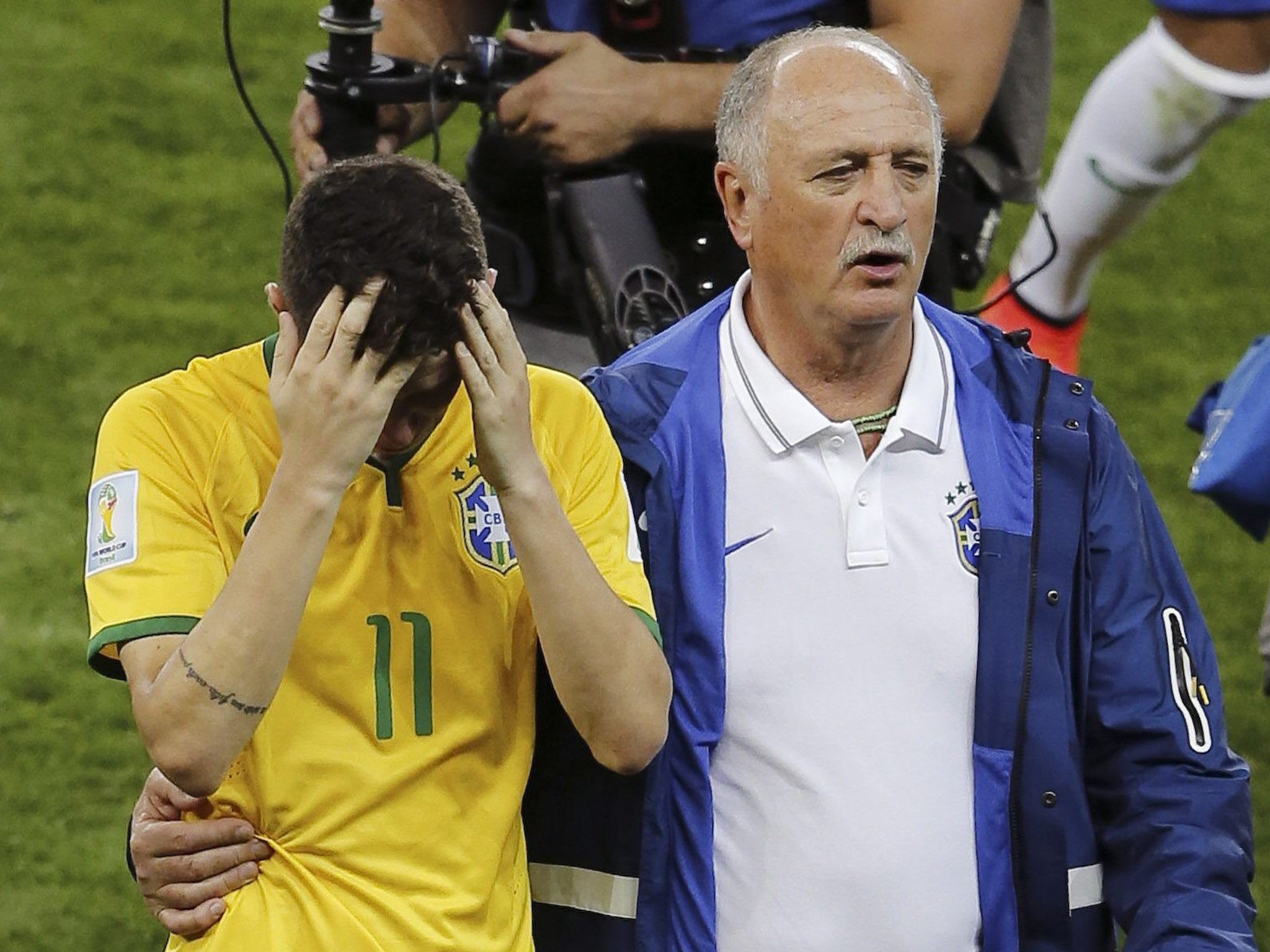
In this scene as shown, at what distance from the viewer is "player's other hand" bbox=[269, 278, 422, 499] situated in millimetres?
2109

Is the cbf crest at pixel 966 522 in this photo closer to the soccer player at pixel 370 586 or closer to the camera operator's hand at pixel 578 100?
the soccer player at pixel 370 586

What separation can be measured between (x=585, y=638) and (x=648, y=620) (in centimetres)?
13

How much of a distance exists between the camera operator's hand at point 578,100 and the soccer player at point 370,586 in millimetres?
951

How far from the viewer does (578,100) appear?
323cm

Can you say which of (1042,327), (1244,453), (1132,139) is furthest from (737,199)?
(1042,327)

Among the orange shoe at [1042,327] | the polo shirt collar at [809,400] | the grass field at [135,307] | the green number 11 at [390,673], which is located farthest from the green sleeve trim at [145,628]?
the orange shoe at [1042,327]

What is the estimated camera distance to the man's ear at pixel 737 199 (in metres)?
2.73

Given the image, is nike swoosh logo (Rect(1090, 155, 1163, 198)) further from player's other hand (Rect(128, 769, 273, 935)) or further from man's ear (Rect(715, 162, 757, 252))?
player's other hand (Rect(128, 769, 273, 935))

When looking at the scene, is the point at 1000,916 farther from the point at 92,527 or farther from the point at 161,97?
the point at 161,97

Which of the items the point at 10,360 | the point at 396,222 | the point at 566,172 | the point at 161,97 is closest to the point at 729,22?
the point at 566,172

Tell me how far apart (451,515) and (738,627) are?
400mm

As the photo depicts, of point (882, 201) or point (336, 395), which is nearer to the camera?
point (336, 395)

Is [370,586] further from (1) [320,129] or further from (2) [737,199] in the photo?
(1) [320,129]

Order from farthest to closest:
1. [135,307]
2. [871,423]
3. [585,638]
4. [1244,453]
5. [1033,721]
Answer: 1. [135,307]
2. [1244,453]
3. [871,423]
4. [1033,721]
5. [585,638]
